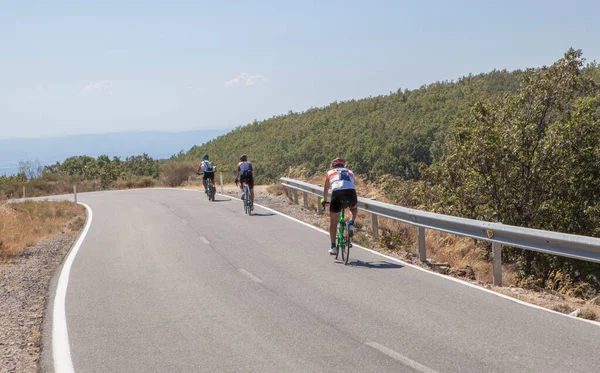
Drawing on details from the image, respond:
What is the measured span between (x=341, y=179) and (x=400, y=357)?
568 centimetres

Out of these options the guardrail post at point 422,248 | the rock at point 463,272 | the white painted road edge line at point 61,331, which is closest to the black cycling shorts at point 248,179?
the white painted road edge line at point 61,331

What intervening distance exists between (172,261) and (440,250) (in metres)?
5.58

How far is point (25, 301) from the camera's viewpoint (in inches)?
353

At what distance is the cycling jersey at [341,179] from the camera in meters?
11.1

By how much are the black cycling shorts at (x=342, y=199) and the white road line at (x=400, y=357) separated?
506cm

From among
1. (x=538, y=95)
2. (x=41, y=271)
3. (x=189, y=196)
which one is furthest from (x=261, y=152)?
(x=41, y=271)

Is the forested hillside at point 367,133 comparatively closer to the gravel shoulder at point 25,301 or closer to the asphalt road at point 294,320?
the gravel shoulder at point 25,301

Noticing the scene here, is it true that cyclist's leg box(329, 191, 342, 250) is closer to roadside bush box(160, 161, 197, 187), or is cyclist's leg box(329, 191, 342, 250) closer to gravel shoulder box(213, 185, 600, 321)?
gravel shoulder box(213, 185, 600, 321)

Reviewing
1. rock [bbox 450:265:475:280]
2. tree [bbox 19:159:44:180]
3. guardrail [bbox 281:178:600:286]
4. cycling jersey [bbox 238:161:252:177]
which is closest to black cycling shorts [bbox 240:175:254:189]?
cycling jersey [bbox 238:161:252:177]

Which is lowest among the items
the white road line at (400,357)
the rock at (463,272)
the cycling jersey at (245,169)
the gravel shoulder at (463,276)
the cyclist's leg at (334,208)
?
the rock at (463,272)

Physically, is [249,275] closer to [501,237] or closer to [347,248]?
[347,248]

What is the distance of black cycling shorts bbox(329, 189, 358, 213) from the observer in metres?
11.1

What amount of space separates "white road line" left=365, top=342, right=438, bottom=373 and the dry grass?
31.1 feet

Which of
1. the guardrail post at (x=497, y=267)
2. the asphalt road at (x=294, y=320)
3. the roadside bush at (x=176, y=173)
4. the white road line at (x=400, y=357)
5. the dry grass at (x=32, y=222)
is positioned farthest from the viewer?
the roadside bush at (x=176, y=173)
